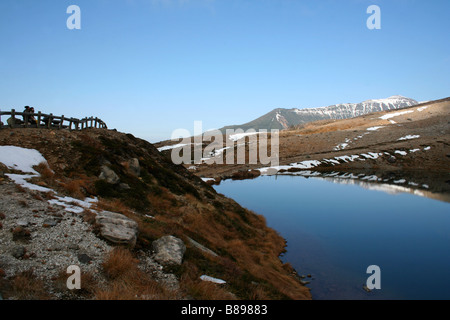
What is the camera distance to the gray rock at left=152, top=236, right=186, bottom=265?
1001cm

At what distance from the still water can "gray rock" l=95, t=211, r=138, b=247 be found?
35.9ft

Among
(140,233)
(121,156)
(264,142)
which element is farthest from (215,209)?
(264,142)

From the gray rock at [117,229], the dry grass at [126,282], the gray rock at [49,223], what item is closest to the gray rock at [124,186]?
the gray rock at [117,229]

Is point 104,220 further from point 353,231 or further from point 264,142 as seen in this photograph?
point 264,142

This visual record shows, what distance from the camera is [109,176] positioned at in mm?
18578

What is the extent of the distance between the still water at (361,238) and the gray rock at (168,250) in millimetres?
9080

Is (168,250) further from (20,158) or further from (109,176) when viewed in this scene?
(20,158)

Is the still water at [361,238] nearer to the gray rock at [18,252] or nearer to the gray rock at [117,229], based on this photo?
the gray rock at [117,229]

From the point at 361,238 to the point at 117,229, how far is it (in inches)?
803

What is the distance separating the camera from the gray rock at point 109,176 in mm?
18348

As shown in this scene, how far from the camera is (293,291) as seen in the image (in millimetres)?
14727

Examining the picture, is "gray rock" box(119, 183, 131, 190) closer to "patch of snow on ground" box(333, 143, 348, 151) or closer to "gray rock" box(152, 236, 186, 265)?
"gray rock" box(152, 236, 186, 265)

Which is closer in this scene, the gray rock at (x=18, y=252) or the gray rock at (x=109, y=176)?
the gray rock at (x=18, y=252)

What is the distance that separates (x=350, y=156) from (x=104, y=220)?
70.4 metres
